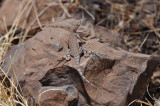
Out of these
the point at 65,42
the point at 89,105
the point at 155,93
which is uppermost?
the point at 65,42

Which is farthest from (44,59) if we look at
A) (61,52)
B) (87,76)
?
(87,76)

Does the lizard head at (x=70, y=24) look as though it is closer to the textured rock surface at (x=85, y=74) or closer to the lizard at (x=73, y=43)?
the lizard at (x=73, y=43)

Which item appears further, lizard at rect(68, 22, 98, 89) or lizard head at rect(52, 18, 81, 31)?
lizard head at rect(52, 18, 81, 31)

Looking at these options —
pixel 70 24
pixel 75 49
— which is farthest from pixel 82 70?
pixel 70 24

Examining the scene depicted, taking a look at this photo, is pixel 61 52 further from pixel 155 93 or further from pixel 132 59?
pixel 155 93

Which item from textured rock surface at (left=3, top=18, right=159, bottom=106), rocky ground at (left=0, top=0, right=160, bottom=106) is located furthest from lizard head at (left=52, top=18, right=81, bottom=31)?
textured rock surface at (left=3, top=18, right=159, bottom=106)

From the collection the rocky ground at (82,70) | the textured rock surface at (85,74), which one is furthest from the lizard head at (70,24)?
the textured rock surface at (85,74)

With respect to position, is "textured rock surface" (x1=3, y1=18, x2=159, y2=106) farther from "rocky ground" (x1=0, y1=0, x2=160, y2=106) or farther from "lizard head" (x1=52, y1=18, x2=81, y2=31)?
"lizard head" (x1=52, y1=18, x2=81, y2=31)

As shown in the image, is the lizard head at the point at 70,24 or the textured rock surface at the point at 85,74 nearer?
the textured rock surface at the point at 85,74

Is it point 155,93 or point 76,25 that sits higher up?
point 76,25
